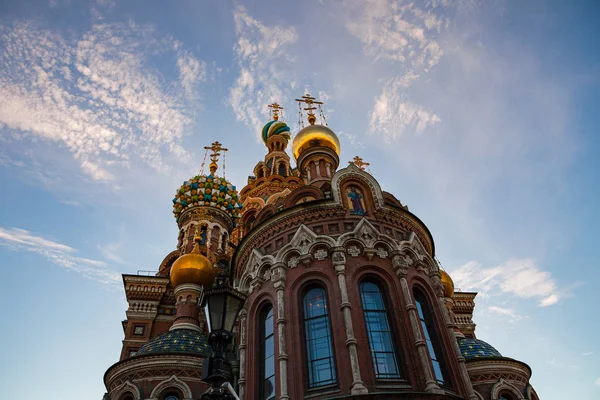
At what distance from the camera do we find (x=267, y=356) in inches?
435

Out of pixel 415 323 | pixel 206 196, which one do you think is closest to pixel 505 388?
pixel 415 323

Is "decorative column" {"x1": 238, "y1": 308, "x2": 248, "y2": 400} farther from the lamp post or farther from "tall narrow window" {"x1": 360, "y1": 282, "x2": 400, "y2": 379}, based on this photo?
the lamp post

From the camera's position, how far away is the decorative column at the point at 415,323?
9.38 metres

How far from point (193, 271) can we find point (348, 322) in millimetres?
9778

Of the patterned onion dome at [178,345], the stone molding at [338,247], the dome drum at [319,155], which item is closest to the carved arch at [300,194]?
the stone molding at [338,247]

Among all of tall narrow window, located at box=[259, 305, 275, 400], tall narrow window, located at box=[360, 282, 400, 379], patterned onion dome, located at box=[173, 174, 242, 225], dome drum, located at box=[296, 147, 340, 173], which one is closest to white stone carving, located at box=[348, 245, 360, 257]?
tall narrow window, located at box=[360, 282, 400, 379]

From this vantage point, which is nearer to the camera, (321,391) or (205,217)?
(321,391)

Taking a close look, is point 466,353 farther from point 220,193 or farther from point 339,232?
point 220,193

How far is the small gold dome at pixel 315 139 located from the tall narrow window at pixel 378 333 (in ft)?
26.1

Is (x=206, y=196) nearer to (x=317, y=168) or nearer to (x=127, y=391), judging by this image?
(x=317, y=168)

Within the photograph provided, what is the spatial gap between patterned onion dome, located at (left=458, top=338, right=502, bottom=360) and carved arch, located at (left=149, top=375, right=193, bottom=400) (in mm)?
8512

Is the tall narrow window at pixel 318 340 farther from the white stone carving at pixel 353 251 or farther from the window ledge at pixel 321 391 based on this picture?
the white stone carving at pixel 353 251

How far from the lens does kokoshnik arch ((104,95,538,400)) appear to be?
387 inches

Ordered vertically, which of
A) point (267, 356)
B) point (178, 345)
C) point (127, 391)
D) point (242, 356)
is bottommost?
point (267, 356)
